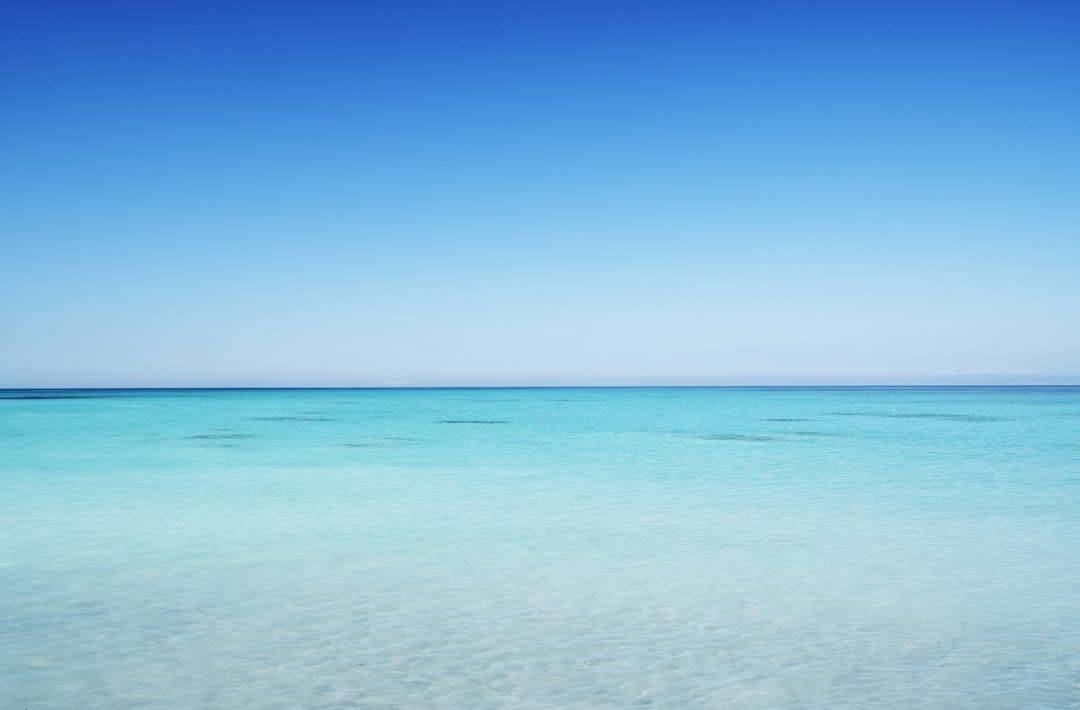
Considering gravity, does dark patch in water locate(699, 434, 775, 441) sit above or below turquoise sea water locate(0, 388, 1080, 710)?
below

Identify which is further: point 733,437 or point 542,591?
point 733,437

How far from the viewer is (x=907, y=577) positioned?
19.3 ft

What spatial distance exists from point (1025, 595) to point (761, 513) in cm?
358

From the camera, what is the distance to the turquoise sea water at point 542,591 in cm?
379

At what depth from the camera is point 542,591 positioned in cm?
551

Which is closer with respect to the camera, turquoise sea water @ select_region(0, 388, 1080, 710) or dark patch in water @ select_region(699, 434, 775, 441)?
turquoise sea water @ select_region(0, 388, 1080, 710)

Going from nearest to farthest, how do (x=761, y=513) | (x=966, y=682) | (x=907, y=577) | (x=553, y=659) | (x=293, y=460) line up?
(x=966, y=682), (x=553, y=659), (x=907, y=577), (x=761, y=513), (x=293, y=460)

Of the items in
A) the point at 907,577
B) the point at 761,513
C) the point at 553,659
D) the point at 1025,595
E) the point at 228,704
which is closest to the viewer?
the point at 228,704

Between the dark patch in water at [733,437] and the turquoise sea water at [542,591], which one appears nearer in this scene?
the turquoise sea water at [542,591]

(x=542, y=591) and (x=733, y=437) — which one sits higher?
(x=542, y=591)

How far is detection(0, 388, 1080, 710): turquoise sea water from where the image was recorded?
12.4 feet

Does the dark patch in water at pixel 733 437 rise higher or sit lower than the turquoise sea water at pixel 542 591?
lower

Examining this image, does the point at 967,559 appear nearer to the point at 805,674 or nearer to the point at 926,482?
the point at 805,674

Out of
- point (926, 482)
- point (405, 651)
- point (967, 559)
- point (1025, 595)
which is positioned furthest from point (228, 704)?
point (926, 482)
